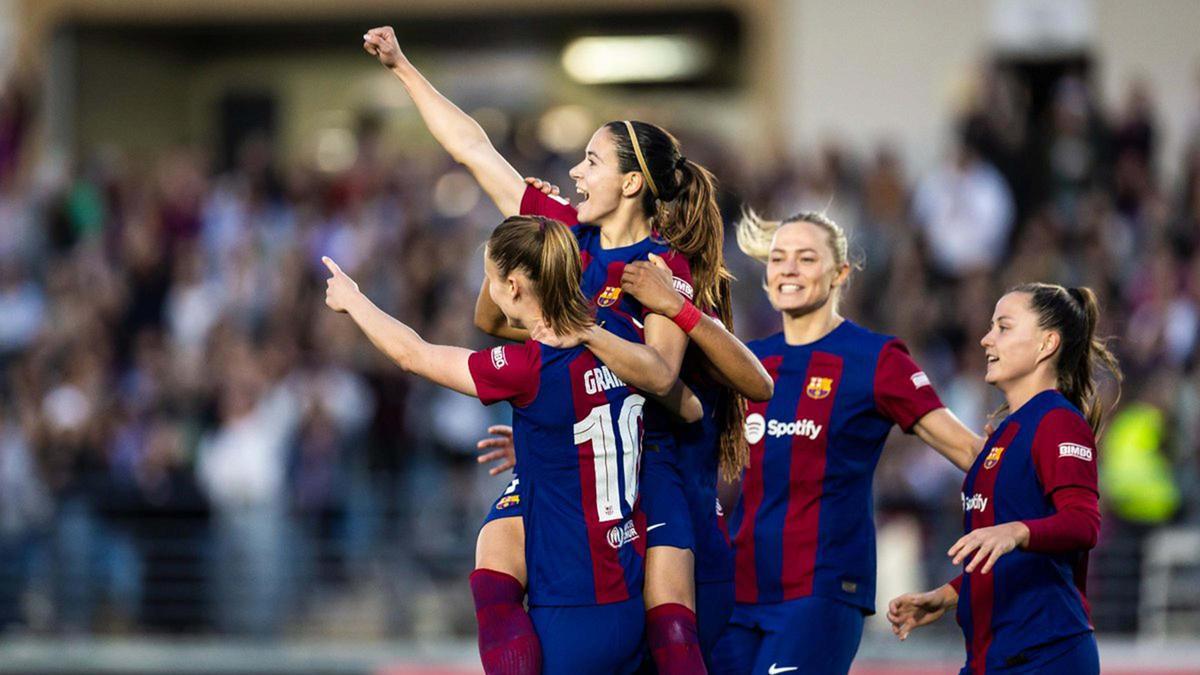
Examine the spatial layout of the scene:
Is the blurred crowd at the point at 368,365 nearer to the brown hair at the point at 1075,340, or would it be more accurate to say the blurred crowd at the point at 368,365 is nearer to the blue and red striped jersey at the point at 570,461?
the brown hair at the point at 1075,340

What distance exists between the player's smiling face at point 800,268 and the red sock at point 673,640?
1.35 metres

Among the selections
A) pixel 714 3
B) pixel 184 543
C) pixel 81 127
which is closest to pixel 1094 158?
pixel 714 3

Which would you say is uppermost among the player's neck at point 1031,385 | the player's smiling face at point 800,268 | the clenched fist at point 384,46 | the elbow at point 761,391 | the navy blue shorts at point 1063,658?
the clenched fist at point 384,46

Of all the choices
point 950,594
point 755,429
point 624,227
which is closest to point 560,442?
point 624,227

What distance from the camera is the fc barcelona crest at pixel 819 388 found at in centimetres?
612

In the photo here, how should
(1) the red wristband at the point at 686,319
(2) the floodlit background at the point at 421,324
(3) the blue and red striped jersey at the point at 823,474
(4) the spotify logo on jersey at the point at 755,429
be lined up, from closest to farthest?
1. (1) the red wristband at the point at 686,319
2. (3) the blue and red striped jersey at the point at 823,474
3. (4) the spotify logo on jersey at the point at 755,429
4. (2) the floodlit background at the point at 421,324

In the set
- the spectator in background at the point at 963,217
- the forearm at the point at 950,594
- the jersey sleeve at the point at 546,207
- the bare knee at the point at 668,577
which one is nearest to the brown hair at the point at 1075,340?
the forearm at the point at 950,594

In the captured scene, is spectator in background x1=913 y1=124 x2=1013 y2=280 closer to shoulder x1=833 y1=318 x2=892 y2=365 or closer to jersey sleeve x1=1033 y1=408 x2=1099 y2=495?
shoulder x1=833 y1=318 x2=892 y2=365

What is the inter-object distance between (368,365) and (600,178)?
7854 millimetres

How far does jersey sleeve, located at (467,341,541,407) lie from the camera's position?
510cm

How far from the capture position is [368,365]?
13086mm

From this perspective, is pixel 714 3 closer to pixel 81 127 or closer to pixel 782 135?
pixel 782 135

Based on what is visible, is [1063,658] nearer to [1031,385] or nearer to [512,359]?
[1031,385]

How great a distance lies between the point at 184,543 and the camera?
508 inches
